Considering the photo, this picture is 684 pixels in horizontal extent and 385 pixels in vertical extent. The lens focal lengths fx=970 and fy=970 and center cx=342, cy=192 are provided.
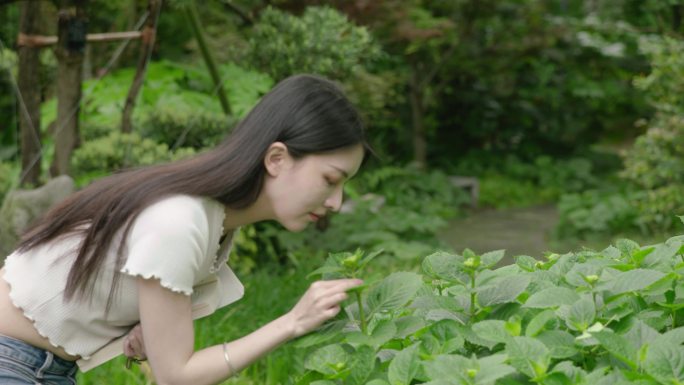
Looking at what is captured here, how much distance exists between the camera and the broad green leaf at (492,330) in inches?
58.9

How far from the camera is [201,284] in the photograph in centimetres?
233

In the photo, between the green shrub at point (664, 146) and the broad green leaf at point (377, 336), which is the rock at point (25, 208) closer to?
the broad green leaf at point (377, 336)

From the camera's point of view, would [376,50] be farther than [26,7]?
Yes

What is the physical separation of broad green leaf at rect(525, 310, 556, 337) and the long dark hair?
68 centimetres

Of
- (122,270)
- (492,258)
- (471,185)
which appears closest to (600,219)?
(471,185)

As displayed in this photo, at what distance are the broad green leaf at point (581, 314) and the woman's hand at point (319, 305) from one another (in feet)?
1.18

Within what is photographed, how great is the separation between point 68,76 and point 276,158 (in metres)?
3.29

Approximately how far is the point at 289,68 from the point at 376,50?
1.87 feet

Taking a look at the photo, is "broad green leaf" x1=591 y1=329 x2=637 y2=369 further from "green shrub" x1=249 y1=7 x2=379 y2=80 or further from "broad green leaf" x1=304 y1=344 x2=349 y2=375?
"green shrub" x1=249 y1=7 x2=379 y2=80

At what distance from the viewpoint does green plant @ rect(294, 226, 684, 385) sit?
1412 mm

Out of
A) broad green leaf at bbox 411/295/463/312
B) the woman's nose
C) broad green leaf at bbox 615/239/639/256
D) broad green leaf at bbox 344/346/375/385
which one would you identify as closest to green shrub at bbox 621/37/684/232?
broad green leaf at bbox 615/239/639/256

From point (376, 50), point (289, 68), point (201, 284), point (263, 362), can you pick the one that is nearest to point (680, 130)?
point (376, 50)

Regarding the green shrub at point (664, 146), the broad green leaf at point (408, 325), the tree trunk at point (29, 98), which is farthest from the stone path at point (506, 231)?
the broad green leaf at point (408, 325)

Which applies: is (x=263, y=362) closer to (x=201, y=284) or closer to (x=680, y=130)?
(x=201, y=284)
